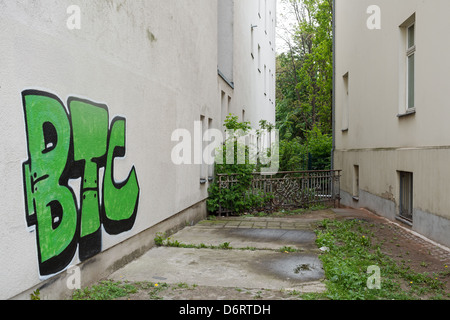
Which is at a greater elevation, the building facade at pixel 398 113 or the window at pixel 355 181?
the building facade at pixel 398 113

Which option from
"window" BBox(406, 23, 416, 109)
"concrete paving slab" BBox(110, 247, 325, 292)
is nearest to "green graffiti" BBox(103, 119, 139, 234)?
"concrete paving slab" BBox(110, 247, 325, 292)

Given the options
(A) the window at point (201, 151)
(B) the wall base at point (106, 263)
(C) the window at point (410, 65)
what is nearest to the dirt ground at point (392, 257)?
(B) the wall base at point (106, 263)

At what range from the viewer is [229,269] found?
16.9 feet

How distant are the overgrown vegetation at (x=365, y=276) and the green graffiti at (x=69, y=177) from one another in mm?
2426

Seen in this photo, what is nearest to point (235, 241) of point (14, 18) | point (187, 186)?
point (187, 186)

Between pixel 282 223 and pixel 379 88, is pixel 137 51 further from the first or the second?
pixel 379 88

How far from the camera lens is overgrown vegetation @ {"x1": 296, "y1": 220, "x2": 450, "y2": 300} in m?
4.20

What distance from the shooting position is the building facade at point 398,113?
22.5 feet

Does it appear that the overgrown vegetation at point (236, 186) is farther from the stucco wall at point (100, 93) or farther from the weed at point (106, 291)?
the weed at point (106, 291)

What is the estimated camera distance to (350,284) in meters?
4.44

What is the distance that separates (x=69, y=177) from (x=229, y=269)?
7.62 ft

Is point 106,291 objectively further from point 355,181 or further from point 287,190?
point 355,181

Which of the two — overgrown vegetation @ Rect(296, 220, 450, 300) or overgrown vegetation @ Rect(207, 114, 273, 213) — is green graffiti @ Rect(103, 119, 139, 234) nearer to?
overgrown vegetation @ Rect(296, 220, 450, 300)

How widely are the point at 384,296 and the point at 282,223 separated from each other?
5190 mm
